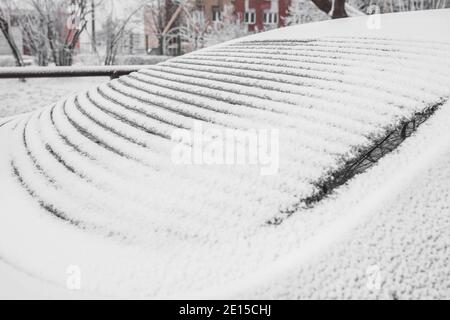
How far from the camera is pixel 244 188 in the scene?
6.59 feet

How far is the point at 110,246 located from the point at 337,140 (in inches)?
53.1

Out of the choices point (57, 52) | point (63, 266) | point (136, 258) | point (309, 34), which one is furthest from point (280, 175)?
point (57, 52)

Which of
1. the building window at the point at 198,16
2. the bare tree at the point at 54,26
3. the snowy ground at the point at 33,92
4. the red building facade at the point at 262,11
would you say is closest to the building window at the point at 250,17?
the red building facade at the point at 262,11

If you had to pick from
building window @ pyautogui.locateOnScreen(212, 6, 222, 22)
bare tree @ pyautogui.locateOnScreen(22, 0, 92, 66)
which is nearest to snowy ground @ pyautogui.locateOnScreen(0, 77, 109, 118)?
bare tree @ pyautogui.locateOnScreen(22, 0, 92, 66)

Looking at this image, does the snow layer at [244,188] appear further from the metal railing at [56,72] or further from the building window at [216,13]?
the building window at [216,13]

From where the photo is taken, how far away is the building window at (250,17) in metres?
22.2

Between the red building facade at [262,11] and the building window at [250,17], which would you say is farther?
the building window at [250,17]

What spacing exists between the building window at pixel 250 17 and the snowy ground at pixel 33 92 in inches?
571

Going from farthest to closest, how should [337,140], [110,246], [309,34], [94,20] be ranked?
[94,20], [309,34], [337,140], [110,246]

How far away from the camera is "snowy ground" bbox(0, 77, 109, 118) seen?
7.07 meters

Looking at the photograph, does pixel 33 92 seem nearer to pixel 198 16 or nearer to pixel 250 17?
pixel 198 16

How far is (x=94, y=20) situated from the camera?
47.4ft
